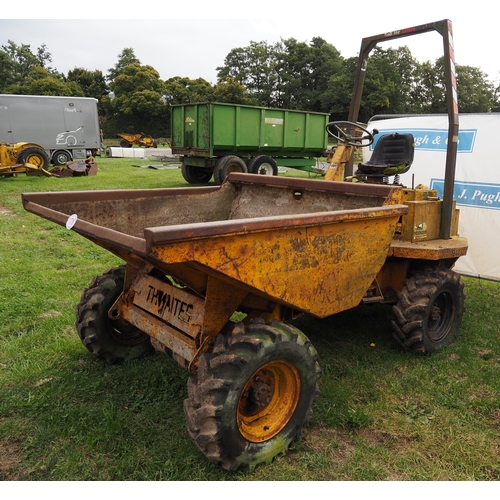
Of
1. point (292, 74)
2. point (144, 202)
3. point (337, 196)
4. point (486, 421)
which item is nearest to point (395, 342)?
point (486, 421)

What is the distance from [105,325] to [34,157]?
14.0 metres

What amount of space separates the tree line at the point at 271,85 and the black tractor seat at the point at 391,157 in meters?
35.2

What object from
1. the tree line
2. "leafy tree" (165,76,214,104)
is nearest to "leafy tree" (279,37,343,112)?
the tree line

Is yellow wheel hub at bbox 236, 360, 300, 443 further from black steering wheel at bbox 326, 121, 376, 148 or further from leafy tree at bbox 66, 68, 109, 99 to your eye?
leafy tree at bbox 66, 68, 109, 99

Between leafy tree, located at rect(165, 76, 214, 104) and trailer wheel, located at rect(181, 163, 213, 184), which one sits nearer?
trailer wheel, located at rect(181, 163, 213, 184)

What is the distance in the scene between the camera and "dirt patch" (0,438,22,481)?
241 cm

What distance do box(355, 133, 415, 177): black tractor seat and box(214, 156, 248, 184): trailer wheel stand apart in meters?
7.24

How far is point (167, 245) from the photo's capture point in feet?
6.30

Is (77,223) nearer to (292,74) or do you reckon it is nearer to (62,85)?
(62,85)

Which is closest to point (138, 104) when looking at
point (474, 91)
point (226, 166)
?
point (226, 166)

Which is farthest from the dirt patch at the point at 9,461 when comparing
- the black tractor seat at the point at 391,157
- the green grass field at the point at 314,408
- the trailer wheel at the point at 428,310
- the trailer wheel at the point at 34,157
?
the trailer wheel at the point at 34,157

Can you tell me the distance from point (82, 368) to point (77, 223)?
1.53 m

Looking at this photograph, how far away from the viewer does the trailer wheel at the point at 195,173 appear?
44.5 ft

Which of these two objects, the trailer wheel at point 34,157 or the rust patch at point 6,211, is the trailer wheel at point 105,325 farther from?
the trailer wheel at point 34,157
